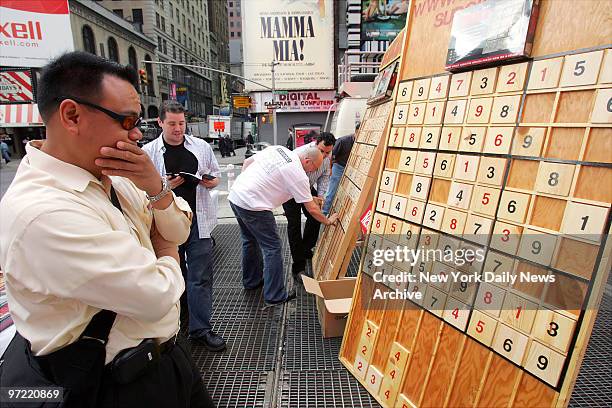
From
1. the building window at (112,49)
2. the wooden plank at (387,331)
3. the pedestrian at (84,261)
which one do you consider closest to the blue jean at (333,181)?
the wooden plank at (387,331)

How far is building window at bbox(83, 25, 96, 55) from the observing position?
97.6ft

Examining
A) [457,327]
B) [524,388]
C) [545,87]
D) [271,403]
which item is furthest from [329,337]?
[545,87]

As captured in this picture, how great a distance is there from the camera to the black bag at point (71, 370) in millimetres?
1080

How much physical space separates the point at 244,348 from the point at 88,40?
36.8m

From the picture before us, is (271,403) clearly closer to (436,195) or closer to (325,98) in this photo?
(436,195)

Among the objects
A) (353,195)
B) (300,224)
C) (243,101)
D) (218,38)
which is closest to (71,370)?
(353,195)

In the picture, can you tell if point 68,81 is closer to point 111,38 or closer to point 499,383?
point 499,383

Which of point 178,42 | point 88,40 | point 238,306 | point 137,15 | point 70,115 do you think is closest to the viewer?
point 70,115

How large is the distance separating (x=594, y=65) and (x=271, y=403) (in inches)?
97.7

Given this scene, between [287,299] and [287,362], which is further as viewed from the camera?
[287,299]

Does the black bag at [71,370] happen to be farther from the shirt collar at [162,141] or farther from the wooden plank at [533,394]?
the shirt collar at [162,141]

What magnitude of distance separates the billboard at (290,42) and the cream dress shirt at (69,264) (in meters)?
18.1

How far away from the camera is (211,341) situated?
2.89 m

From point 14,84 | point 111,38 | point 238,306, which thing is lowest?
point 238,306
